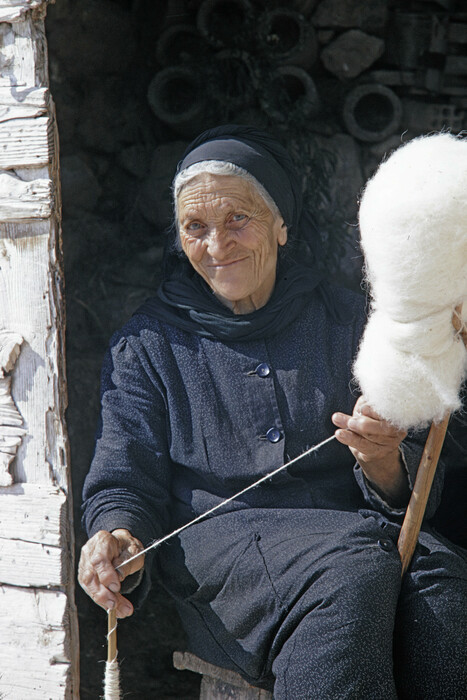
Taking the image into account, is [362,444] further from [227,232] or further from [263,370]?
[227,232]

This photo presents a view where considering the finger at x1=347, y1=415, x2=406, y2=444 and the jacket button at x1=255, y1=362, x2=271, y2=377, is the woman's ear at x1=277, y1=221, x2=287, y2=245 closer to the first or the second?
the jacket button at x1=255, y1=362, x2=271, y2=377

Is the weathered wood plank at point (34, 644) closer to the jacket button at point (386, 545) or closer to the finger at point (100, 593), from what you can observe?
the finger at point (100, 593)

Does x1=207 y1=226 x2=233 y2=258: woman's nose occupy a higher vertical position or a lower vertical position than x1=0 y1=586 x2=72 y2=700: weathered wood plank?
higher

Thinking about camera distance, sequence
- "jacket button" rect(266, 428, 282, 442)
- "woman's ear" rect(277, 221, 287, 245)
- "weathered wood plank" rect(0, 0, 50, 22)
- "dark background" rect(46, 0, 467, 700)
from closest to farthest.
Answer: "weathered wood plank" rect(0, 0, 50, 22) → "jacket button" rect(266, 428, 282, 442) → "woman's ear" rect(277, 221, 287, 245) → "dark background" rect(46, 0, 467, 700)

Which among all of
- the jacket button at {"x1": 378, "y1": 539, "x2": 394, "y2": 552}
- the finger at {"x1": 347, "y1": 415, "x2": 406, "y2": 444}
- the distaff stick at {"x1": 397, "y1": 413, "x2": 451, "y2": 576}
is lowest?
the jacket button at {"x1": 378, "y1": 539, "x2": 394, "y2": 552}

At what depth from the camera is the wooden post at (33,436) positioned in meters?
2.21

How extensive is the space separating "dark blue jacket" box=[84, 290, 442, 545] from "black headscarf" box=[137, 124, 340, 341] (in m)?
0.04

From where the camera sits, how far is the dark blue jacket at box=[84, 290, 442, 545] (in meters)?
2.23

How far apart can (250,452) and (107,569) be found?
513 mm

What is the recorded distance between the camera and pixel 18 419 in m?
2.29

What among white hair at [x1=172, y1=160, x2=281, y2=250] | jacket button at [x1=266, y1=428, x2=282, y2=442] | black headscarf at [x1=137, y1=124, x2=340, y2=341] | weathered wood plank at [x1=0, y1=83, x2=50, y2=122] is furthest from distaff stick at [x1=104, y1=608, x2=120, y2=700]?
weathered wood plank at [x1=0, y1=83, x2=50, y2=122]

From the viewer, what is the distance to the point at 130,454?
7.33ft

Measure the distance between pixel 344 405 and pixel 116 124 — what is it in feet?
5.79

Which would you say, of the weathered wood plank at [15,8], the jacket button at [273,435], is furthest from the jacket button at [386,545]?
the weathered wood plank at [15,8]
